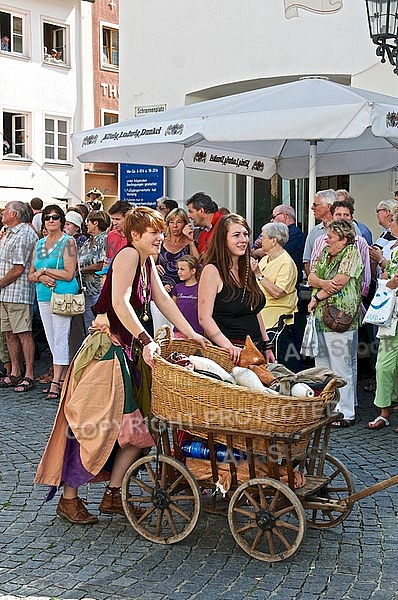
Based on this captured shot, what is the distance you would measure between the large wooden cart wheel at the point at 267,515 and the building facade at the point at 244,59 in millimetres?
7742

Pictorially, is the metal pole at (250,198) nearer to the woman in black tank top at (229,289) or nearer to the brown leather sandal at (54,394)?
the brown leather sandal at (54,394)

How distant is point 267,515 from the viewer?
15.8 ft

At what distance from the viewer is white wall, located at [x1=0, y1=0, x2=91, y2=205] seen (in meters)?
29.6

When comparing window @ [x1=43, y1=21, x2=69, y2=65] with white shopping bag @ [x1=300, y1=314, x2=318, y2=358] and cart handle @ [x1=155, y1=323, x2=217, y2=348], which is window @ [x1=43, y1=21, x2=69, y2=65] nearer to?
white shopping bag @ [x1=300, y1=314, x2=318, y2=358]

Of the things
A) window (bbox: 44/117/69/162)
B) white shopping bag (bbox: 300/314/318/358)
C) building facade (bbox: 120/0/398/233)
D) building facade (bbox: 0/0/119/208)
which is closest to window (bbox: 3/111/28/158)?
building facade (bbox: 0/0/119/208)

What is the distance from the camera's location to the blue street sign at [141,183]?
14.3 meters

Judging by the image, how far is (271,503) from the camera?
4844mm

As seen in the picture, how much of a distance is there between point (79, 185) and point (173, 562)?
27.4 m

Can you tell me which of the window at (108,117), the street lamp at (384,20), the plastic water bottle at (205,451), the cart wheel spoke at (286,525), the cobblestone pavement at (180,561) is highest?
the window at (108,117)

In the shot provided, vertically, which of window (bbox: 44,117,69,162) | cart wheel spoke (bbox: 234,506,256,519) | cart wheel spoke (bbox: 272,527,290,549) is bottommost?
cart wheel spoke (bbox: 272,527,290,549)

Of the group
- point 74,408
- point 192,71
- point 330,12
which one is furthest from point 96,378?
point 192,71

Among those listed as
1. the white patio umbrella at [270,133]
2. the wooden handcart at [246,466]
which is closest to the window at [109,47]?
the white patio umbrella at [270,133]

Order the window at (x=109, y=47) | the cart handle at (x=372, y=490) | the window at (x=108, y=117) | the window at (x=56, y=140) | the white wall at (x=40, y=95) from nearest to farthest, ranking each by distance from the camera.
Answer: the cart handle at (x=372, y=490) < the white wall at (x=40, y=95) < the window at (x=56, y=140) < the window at (x=108, y=117) < the window at (x=109, y=47)

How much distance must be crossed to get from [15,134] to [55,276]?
22823mm
